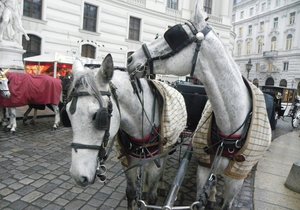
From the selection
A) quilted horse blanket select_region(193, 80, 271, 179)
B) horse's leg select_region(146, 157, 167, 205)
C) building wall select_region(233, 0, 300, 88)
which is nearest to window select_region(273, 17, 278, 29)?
building wall select_region(233, 0, 300, 88)

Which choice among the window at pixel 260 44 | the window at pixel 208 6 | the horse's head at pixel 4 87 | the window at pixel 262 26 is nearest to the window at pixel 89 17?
the window at pixel 208 6

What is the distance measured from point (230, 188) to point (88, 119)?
1577mm

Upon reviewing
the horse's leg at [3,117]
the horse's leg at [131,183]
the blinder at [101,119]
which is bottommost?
the horse's leg at [3,117]

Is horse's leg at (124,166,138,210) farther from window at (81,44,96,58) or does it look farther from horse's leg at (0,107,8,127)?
window at (81,44,96,58)

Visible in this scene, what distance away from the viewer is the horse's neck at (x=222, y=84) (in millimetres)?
2164

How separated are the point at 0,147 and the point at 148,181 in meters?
4.52

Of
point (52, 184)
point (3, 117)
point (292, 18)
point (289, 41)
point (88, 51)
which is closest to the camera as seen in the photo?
point (52, 184)

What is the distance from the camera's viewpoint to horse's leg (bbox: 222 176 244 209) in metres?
2.61

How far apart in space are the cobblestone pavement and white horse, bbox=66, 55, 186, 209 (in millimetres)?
1560

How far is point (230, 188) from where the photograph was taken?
265 cm

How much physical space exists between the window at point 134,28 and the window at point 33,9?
7.66 m

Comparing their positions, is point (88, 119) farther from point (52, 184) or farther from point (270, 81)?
point (270, 81)

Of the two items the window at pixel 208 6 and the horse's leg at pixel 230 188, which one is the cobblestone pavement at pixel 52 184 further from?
the window at pixel 208 6

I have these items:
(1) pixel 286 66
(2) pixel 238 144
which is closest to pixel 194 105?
(2) pixel 238 144
